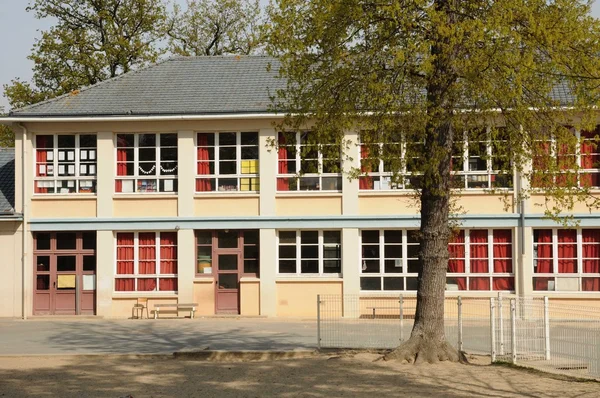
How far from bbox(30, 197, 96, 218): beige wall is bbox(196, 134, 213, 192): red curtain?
3573mm

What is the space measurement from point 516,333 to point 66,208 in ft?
64.0

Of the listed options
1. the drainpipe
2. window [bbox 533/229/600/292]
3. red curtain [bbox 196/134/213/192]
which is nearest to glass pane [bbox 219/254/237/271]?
red curtain [bbox 196/134/213/192]

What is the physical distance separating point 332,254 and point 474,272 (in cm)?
460

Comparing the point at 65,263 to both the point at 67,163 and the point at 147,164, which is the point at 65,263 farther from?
the point at 147,164

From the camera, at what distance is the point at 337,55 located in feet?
61.2

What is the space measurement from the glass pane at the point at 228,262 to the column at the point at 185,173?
5.75 feet

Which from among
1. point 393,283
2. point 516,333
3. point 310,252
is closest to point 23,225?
point 310,252

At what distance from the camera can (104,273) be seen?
113 feet

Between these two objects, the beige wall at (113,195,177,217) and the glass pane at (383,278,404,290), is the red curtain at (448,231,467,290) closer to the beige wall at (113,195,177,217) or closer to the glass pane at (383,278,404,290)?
the glass pane at (383,278,404,290)

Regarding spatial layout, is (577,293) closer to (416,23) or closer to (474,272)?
(474,272)

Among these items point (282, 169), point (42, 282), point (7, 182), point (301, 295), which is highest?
point (282, 169)

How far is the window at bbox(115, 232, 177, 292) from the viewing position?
3469 cm

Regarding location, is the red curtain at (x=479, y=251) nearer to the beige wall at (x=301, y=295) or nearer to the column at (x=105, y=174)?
the beige wall at (x=301, y=295)

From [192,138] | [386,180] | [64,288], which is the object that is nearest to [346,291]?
[386,180]
